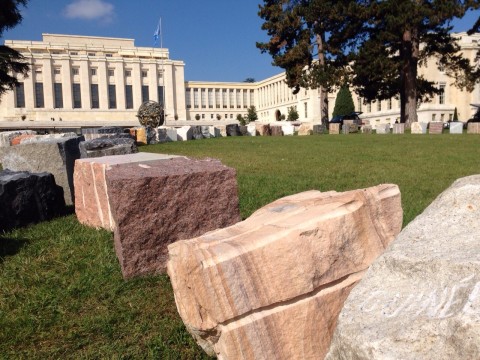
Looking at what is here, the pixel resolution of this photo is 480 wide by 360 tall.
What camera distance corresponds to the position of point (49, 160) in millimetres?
5914

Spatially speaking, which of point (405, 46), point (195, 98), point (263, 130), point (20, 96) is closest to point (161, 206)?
point (263, 130)

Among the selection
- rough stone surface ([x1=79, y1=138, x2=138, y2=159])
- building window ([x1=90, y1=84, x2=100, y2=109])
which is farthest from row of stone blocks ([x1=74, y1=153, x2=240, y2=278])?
building window ([x1=90, y1=84, x2=100, y2=109])

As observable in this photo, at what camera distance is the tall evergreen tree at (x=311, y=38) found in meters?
24.1

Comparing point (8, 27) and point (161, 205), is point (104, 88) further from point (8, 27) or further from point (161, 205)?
point (161, 205)

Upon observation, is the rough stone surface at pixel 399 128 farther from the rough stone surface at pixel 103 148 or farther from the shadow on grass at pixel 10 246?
the shadow on grass at pixel 10 246

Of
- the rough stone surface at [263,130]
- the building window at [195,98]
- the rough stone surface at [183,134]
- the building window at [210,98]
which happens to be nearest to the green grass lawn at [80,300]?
the rough stone surface at [183,134]

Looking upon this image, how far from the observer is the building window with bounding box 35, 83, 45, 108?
67.1m

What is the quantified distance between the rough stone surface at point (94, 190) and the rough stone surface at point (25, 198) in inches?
15.8

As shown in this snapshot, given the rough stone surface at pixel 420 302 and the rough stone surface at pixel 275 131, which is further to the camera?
the rough stone surface at pixel 275 131

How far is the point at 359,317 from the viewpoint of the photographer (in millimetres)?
1235

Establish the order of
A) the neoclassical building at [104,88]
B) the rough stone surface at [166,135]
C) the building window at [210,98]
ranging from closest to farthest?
the rough stone surface at [166,135]
the neoclassical building at [104,88]
the building window at [210,98]

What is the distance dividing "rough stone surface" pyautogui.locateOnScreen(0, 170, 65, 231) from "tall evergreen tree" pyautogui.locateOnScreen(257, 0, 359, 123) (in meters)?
21.3

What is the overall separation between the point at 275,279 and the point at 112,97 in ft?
251

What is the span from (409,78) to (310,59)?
6.49 m
